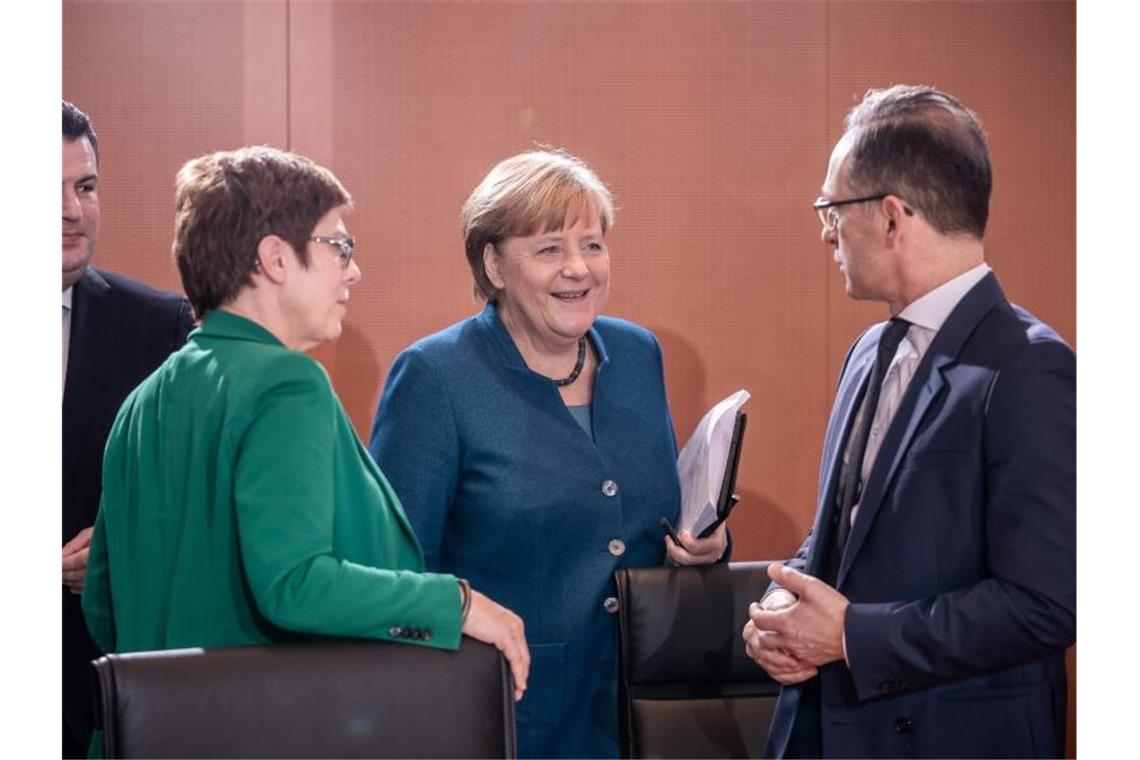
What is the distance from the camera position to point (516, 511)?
2.64 metres

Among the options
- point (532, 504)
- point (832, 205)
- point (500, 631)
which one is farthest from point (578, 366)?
point (500, 631)

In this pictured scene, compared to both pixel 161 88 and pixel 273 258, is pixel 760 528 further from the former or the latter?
pixel 273 258

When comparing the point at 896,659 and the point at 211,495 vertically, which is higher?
the point at 211,495

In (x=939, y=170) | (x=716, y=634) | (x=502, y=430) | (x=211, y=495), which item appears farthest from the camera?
(x=502, y=430)

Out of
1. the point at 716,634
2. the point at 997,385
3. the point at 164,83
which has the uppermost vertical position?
the point at 164,83

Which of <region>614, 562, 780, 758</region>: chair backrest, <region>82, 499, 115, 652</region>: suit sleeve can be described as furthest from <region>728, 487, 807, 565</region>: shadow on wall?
<region>82, 499, 115, 652</region>: suit sleeve

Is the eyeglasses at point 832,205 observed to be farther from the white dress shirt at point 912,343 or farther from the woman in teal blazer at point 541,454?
the woman in teal blazer at point 541,454

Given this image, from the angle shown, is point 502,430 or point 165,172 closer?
point 502,430

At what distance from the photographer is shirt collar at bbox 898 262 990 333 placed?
2127mm

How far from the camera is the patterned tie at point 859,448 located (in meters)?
2.17

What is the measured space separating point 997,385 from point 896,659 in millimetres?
431

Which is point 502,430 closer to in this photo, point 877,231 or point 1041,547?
point 877,231

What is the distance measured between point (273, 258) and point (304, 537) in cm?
42
